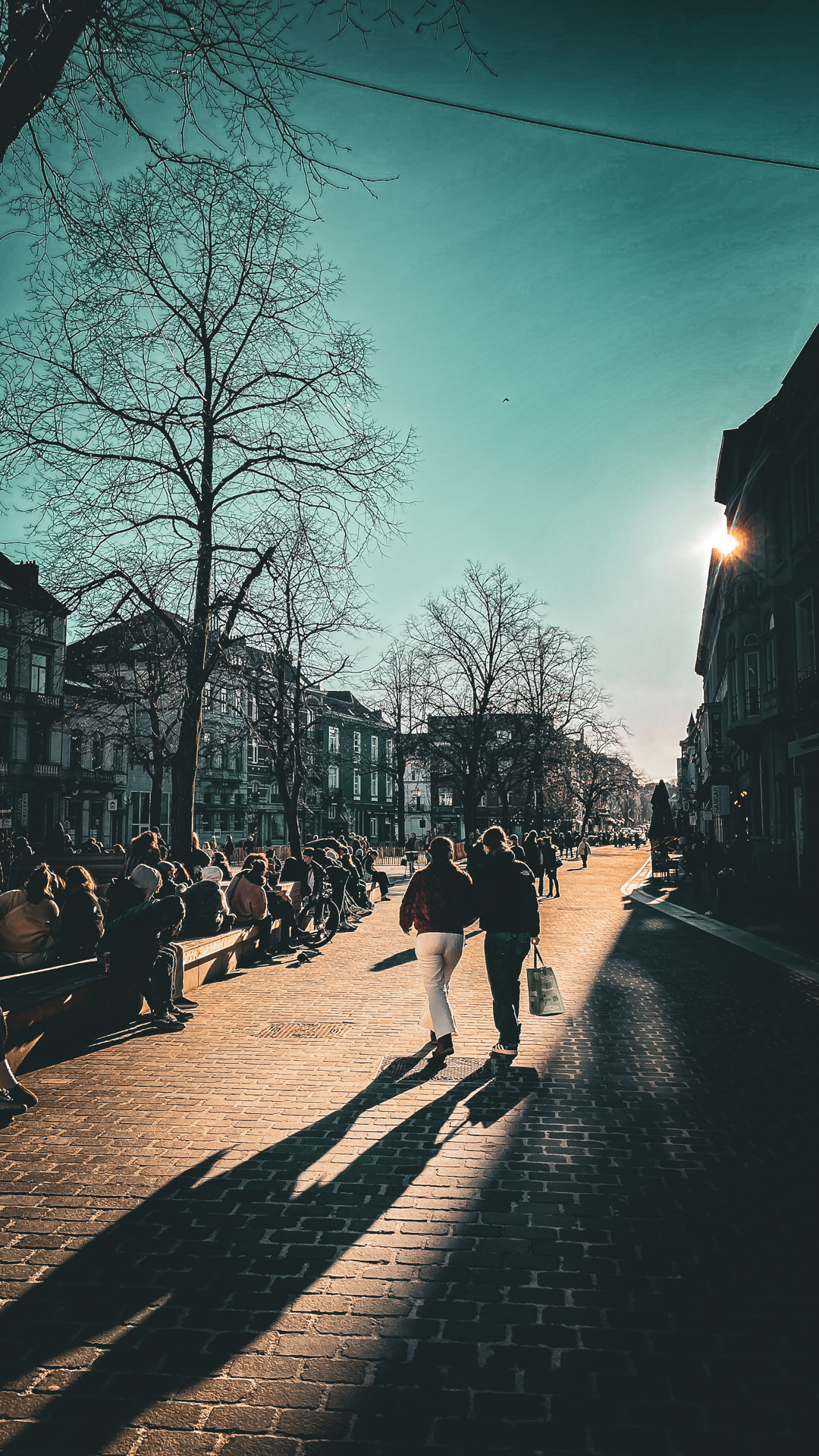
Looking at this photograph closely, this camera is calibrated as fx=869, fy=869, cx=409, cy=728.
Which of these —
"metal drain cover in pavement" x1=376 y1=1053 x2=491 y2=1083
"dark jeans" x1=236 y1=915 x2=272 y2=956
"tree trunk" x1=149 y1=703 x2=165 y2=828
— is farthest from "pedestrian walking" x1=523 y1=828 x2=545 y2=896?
"metal drain cover in pavement" x1=376 y1=1053 x2=491 y2=1083

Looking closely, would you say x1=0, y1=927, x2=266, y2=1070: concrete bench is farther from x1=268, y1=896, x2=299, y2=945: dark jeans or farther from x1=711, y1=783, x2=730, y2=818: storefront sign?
x1=711, y1=783, x2=730, y2=818: storefront sign

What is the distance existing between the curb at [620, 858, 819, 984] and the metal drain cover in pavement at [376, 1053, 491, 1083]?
5.52 metres

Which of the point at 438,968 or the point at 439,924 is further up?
the point at 439,924

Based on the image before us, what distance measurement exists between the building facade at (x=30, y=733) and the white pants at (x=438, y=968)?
35.0 m

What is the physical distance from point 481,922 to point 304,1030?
7.43 ft

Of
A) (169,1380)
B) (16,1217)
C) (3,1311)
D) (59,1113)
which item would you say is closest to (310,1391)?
(169,1380)

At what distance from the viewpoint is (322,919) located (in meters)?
15.7

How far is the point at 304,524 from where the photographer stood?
12.2 metres

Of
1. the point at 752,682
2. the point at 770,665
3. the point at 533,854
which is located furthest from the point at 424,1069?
the point at 752,682

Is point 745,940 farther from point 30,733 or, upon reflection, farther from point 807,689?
point 30,733

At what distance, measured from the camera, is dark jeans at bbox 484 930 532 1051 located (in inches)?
279

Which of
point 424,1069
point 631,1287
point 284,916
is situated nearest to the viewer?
point 631,1287

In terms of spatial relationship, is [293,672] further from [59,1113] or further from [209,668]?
[59,1113]

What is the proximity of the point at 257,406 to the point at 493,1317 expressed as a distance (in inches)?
495
